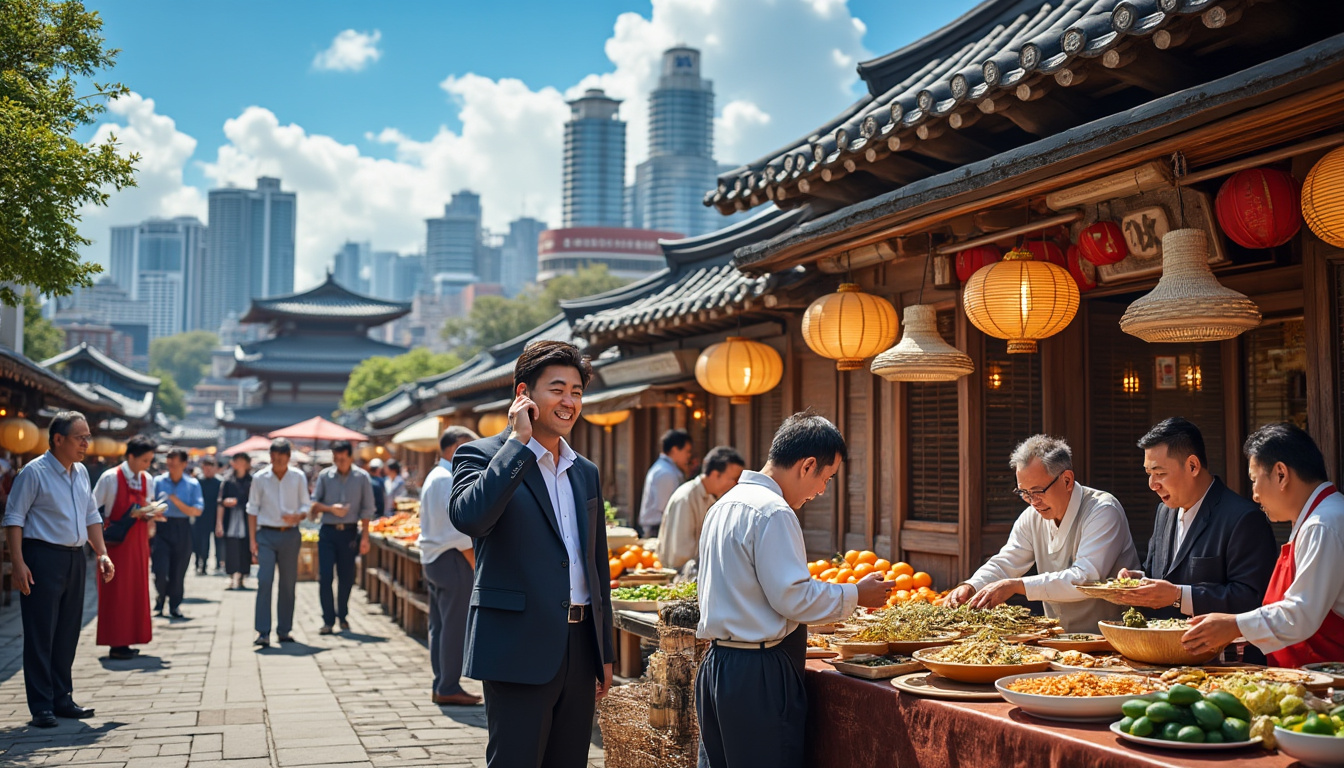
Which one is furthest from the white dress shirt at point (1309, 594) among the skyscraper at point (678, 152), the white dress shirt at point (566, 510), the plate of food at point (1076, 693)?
the skyscraper at point (678, 152)

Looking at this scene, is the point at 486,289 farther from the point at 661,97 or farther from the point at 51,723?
the point at 51,723

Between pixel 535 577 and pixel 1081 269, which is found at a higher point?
pixel 1081 269

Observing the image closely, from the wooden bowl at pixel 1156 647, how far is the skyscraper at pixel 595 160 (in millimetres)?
167370

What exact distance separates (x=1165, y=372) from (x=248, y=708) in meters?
6.95

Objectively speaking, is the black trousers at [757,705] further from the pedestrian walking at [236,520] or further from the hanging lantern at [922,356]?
the pedestrian walking at [236,520]

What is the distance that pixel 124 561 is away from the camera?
9562 millimetres

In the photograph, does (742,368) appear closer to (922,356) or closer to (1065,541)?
(922,356)

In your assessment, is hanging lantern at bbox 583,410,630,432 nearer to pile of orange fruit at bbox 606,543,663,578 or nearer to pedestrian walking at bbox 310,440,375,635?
pedestrian walking at bbox 310,440,375,635

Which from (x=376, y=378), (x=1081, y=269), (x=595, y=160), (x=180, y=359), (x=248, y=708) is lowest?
(x=248, y=708)

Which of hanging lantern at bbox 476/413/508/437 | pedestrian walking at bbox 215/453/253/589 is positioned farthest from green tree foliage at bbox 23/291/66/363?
hanging lantern at bbox 476/413/508/437

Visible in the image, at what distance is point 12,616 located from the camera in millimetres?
13344

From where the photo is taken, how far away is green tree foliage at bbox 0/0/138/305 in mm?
6250

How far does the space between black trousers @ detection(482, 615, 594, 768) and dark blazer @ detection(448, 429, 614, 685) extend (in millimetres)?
92

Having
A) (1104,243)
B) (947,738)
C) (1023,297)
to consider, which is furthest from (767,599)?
(1104,243)
